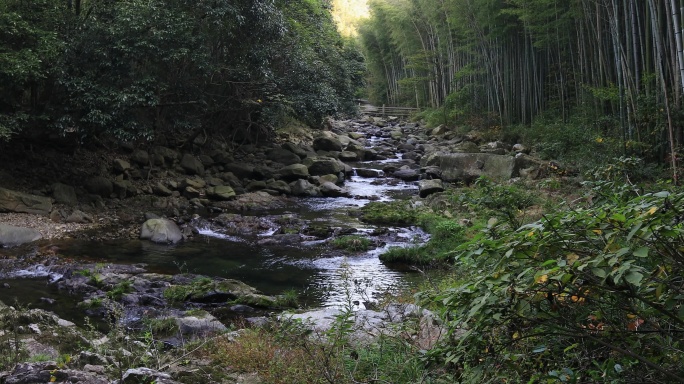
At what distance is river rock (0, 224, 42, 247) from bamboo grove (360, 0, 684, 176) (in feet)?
33.5

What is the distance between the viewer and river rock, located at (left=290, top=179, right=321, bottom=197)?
1552 cm

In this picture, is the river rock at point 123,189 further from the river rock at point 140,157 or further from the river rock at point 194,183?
the river rock at point 194,183

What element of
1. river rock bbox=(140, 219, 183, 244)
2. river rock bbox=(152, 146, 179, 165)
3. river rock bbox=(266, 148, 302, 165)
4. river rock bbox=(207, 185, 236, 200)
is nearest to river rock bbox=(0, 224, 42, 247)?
river rock bbox=(140, 219, 183, 244)

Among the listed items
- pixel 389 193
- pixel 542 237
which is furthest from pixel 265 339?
pixel 389 193

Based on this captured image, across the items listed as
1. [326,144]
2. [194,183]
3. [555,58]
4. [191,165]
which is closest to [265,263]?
[194,183]

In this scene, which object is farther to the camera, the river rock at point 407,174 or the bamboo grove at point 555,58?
the river rock at point 407,174

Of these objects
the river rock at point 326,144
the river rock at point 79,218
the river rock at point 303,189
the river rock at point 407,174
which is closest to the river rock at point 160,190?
the river rock at point 79,218

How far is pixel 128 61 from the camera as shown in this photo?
11227 millimetres

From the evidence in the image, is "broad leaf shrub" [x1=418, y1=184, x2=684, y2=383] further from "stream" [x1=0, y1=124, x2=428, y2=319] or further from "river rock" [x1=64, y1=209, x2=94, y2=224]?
"river rock" [x1=64, y1=209, x2=94, y2=224]

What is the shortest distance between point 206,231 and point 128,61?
3.82 meters

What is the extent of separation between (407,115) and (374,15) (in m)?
6.85

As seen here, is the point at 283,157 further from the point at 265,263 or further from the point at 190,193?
the point at 265,263

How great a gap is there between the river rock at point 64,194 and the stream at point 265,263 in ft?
6.28

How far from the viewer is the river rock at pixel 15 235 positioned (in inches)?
378
